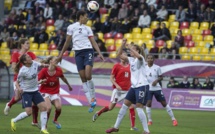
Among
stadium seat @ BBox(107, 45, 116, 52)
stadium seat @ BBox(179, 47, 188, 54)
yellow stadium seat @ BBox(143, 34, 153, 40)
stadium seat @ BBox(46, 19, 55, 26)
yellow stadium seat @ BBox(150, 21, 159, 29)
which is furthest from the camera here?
stadium seat @ BBox(46, 19, 55, 26)

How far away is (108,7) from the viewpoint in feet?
130

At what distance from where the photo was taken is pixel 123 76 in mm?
20516

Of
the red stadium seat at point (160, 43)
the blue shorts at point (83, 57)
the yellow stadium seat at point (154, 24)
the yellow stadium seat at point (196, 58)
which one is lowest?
the yellow stadium seat at point (196, 58)

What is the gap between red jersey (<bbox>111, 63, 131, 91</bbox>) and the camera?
807 inches

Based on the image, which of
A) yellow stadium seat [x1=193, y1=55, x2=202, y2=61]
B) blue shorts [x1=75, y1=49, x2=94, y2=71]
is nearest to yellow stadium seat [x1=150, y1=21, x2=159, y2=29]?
yellow stadium seat [x1=193, y1=55, x2=202, y2=61]

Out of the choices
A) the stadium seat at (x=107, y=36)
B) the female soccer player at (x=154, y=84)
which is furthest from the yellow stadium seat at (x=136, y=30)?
the female soccer player at (x=154, y=84)

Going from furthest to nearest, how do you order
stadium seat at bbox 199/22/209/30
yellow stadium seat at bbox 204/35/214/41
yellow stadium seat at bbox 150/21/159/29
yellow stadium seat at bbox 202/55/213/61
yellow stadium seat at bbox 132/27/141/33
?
1. yellow stadium seat at bbox 132/27/141/33
2. yellow stadium seat at bbox 150/21/159/29
3. stadium seat at bbox 199/22/209/30
4. yellow stadium seat at bbox 204/35/214/41
5. yellow stadium seat at bbox 202/55/213/61

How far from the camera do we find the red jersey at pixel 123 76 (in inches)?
807

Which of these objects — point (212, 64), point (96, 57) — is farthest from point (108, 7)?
point (212, 64)

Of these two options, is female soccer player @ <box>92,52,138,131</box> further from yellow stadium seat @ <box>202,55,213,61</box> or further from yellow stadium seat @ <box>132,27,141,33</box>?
yellow stadium seat @ <box>132,27,141,33</box>

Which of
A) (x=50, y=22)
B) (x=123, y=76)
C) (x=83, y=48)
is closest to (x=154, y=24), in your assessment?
(x=50, y=22)

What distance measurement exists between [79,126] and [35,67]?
10.3 ft

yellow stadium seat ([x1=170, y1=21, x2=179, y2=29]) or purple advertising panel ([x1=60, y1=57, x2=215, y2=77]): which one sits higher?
yellow stadium seat ([x1=170, y1=21, x2=179, y2=29])

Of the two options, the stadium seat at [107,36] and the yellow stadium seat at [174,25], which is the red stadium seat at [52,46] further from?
the yellow stadium seat at [174,25]
